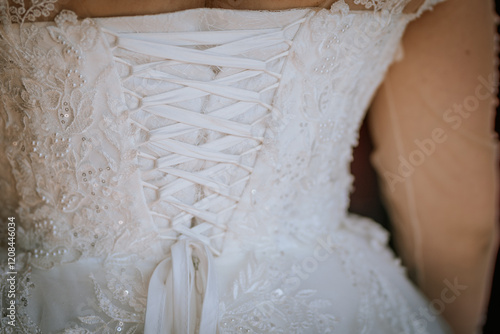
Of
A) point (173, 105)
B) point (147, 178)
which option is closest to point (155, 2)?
point (173, 105)

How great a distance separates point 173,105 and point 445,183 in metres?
0.70

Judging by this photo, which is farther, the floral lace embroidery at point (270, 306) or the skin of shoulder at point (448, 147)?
the skin of shoulder at point (448, 147)

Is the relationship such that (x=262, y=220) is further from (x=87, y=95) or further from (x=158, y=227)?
(x=87, y=95)

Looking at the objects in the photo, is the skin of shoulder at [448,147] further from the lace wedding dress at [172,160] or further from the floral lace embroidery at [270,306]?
the floral lace embroidery at [270,306]

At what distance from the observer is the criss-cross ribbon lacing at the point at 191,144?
63 cm

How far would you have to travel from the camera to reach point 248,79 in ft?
2.22

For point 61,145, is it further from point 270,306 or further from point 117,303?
point 270,306

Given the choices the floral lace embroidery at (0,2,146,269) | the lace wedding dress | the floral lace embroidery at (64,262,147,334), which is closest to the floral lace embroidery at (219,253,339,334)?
the lace wedding dress

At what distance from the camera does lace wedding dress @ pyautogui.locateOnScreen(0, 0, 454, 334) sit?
2.07 ft

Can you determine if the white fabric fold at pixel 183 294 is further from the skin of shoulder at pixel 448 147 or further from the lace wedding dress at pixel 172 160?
the skin of shoulder at pixel 448 147

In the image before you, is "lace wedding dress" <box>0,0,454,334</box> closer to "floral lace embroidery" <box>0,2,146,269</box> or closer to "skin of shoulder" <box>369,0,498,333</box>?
"floral lace embroidery" <box>0,2,146,269</box>

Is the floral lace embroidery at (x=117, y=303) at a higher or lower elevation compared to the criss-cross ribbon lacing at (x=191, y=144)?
lower

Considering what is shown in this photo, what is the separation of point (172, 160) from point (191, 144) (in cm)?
5

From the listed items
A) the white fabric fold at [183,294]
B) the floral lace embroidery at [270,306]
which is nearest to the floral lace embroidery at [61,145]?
the white fabric fold at [183,294]
